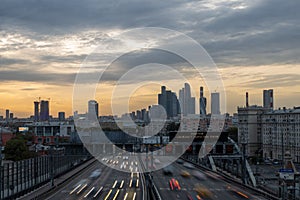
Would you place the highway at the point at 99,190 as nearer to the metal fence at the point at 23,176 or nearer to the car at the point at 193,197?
the metal fence at the point at 23,176

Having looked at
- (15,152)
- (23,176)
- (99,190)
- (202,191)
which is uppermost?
(23,176)

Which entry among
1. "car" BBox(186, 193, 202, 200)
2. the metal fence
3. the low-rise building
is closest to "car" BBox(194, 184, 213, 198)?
"car" BBox(186, 193, 202, 200)

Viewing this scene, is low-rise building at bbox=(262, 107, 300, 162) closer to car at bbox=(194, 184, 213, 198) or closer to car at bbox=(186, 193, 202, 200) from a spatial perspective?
car at bbox=(194, 184, 213, 198)

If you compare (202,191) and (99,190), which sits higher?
(202,191)

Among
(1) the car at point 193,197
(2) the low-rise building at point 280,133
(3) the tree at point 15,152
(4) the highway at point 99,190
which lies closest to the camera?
(1) the car at point 193,197

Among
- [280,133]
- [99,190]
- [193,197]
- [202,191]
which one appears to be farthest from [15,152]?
[280,133]

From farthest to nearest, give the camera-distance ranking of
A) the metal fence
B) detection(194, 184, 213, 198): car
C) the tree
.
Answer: the tree → detection(194, 184, 213, 198): car → the metal fence

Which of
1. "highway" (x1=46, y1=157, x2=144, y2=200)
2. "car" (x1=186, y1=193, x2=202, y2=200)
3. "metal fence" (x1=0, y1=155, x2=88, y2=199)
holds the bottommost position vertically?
"highway" (x1=46, y1=157, x2=144, y2=200)

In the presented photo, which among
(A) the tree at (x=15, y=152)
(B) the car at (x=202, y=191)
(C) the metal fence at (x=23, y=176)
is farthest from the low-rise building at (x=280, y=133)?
(C) the metal fence at (x=23, y=176)

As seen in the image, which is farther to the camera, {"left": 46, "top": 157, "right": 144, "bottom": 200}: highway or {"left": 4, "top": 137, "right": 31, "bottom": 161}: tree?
{"left": 4, "top": 137, "right": 31, "bottom": 161}: tree

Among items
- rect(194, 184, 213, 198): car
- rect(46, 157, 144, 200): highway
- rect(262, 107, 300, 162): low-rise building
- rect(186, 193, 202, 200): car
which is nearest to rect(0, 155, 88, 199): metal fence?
rect(46, 157, 144, 200): highway

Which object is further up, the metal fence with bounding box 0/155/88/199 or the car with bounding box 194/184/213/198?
the metal fence with bounding box 0/155/88/199

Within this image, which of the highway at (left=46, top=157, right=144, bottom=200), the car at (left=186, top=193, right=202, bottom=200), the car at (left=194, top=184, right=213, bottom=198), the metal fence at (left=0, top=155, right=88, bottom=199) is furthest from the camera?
the car at (left=194, top=184, right=213, bottom=198)

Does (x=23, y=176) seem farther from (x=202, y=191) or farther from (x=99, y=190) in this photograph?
(x=202, y=191)
